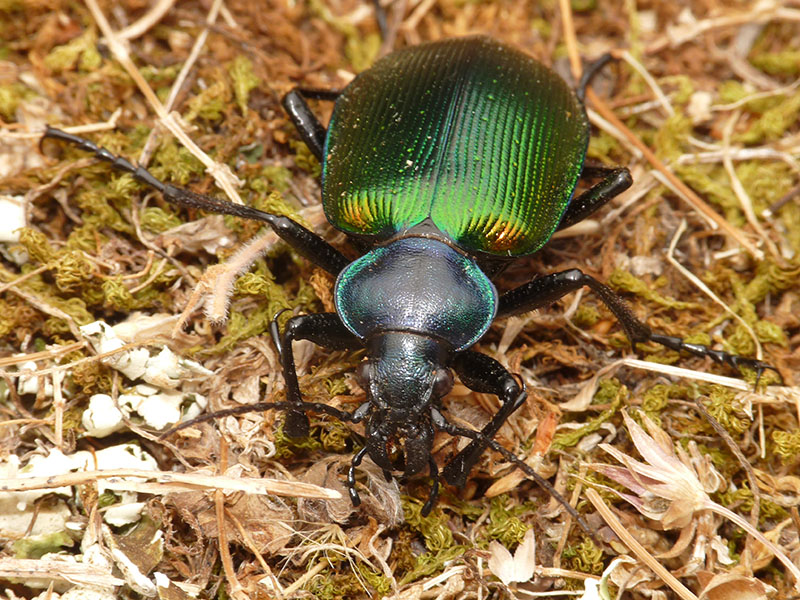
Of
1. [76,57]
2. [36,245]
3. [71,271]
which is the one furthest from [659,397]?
[76,57]

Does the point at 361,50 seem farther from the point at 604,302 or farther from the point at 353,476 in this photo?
the point at 353,476

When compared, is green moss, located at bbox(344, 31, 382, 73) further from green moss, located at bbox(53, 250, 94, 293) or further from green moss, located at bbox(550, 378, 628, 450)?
green moss, located at bbox(550, 378, 628, 450)

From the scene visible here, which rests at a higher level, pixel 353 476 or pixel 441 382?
pixel 441 382

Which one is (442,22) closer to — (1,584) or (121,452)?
(121,452)

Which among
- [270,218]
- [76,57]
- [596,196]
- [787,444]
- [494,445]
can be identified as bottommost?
[787,444]

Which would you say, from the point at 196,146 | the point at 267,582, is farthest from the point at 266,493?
the point at 196,146

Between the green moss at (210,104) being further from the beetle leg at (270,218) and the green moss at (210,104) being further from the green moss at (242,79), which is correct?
the beetle leg at (270,218)

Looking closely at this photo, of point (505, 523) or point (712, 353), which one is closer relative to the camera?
point (505, 523)
